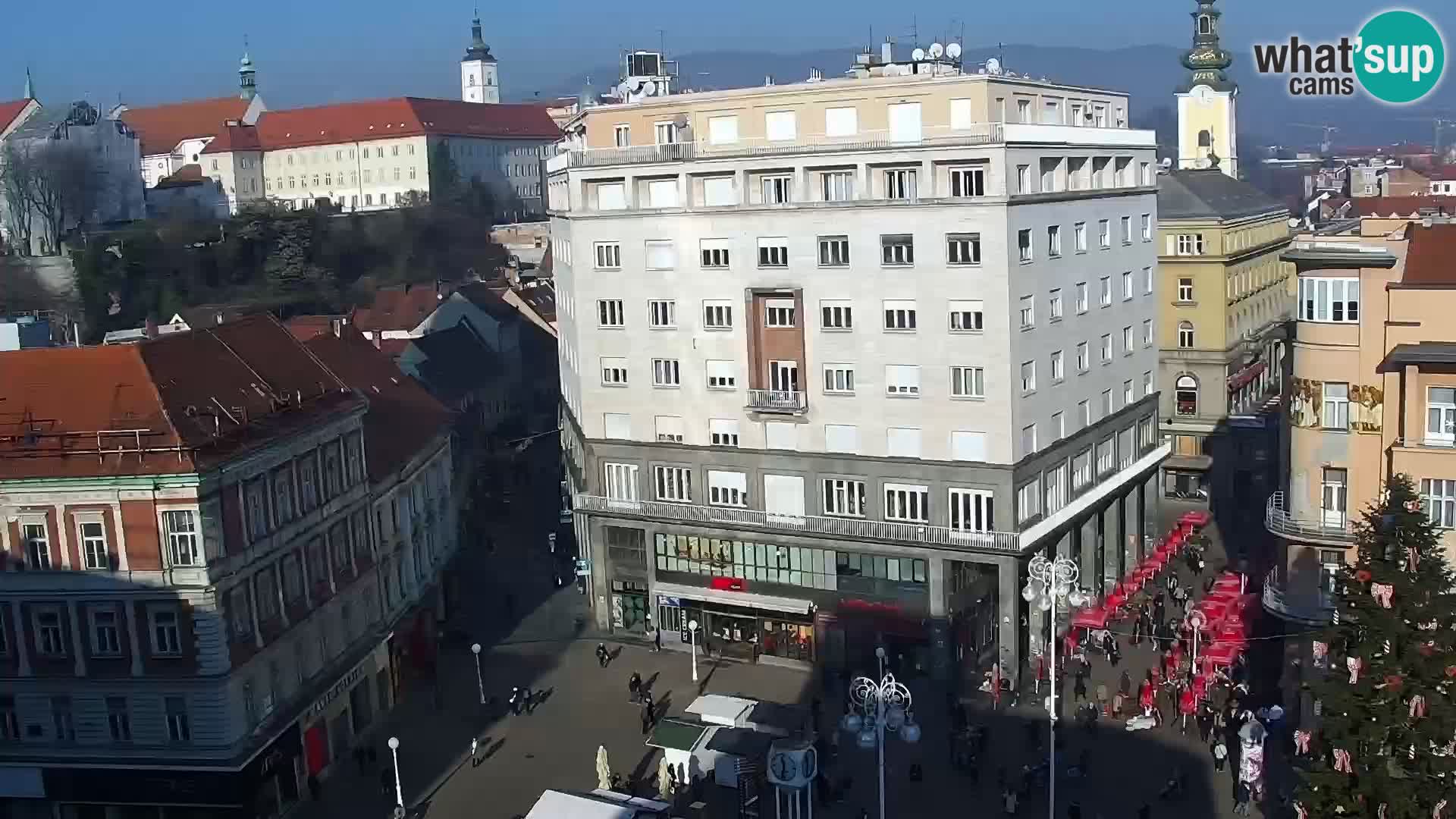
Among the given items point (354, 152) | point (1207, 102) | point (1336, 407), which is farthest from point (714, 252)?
point (354, 152)

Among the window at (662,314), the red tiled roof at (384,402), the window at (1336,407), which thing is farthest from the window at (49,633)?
the window at (1336,407)

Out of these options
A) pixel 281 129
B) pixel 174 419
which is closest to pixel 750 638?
pixel 174 419

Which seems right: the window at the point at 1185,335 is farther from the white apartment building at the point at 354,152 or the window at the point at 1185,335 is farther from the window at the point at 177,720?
the white apartment building at the point at 354,152

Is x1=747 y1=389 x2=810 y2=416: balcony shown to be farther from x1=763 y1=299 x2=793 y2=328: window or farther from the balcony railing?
the balcony railing

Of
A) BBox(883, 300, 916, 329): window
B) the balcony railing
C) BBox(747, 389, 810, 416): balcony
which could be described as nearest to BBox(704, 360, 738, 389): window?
BBox(747, 389, 810, 416): balcony

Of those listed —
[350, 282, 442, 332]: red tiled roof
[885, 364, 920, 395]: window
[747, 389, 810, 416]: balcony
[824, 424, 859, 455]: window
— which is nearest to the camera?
[885, 364, 920, 395]: window

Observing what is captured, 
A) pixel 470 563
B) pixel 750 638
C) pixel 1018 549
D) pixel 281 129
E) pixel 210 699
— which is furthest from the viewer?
pixel 281 129

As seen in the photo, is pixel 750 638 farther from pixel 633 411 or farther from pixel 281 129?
pixel 281 129
